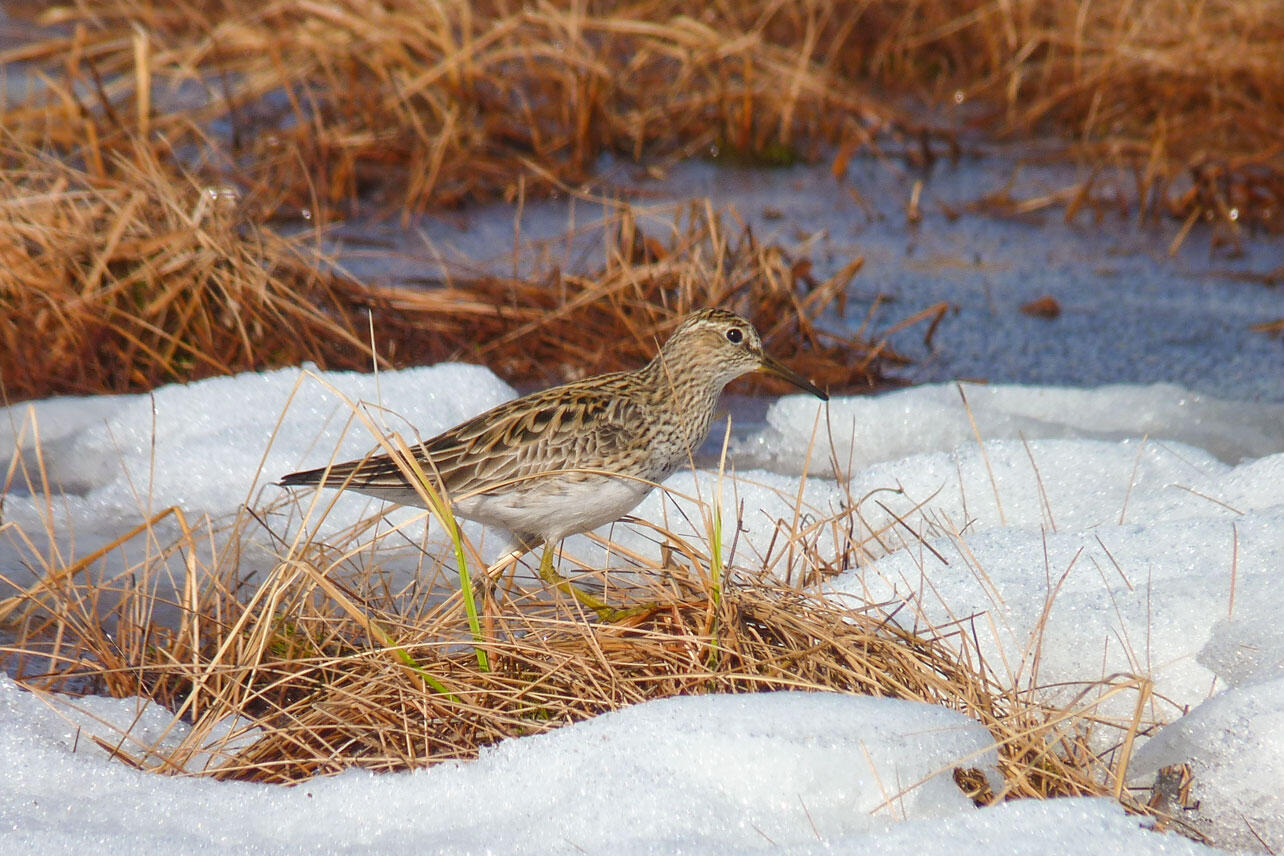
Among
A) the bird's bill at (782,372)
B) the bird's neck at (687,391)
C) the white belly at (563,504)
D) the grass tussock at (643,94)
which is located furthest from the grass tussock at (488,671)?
the grass tussock at (643,94)

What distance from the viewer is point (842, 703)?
3.03 metres

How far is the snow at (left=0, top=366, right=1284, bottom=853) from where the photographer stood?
9.41 feet

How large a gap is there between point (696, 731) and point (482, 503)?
148 centimetres

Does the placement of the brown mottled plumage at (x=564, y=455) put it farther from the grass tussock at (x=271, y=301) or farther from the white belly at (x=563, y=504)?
the grass tussock at (x=271, y=301)

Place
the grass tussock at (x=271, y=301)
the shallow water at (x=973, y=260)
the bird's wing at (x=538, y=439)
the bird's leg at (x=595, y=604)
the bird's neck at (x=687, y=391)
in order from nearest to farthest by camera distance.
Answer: the bird's leg at (x=595, y=604), the bird's wing at (x=538, y=439), the bird's neck at (x=687, y=391), the grass tussock at (x=271, y=301), the shallow water at (x=973, y=260)

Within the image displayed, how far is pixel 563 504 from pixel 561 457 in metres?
0.16

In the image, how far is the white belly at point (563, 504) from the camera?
417 cm

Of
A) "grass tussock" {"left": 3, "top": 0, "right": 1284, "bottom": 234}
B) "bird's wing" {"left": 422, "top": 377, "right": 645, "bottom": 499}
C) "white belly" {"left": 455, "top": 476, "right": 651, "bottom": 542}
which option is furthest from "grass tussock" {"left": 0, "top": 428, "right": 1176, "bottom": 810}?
"grass tussock" {"left": 3, "top": 0, "right": 1284, "bottom": 234}

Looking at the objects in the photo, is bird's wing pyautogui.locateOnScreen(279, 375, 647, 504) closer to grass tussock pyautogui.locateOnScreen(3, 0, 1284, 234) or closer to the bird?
the bird

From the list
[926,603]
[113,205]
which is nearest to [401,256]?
[113,205]

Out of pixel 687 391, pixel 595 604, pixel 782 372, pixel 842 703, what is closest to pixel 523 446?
pixel 687 391

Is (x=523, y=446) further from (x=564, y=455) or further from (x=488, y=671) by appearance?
(x=488, y=671)

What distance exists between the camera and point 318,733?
3273 millimetres

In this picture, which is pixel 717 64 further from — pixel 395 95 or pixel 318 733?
pixel 318 733
